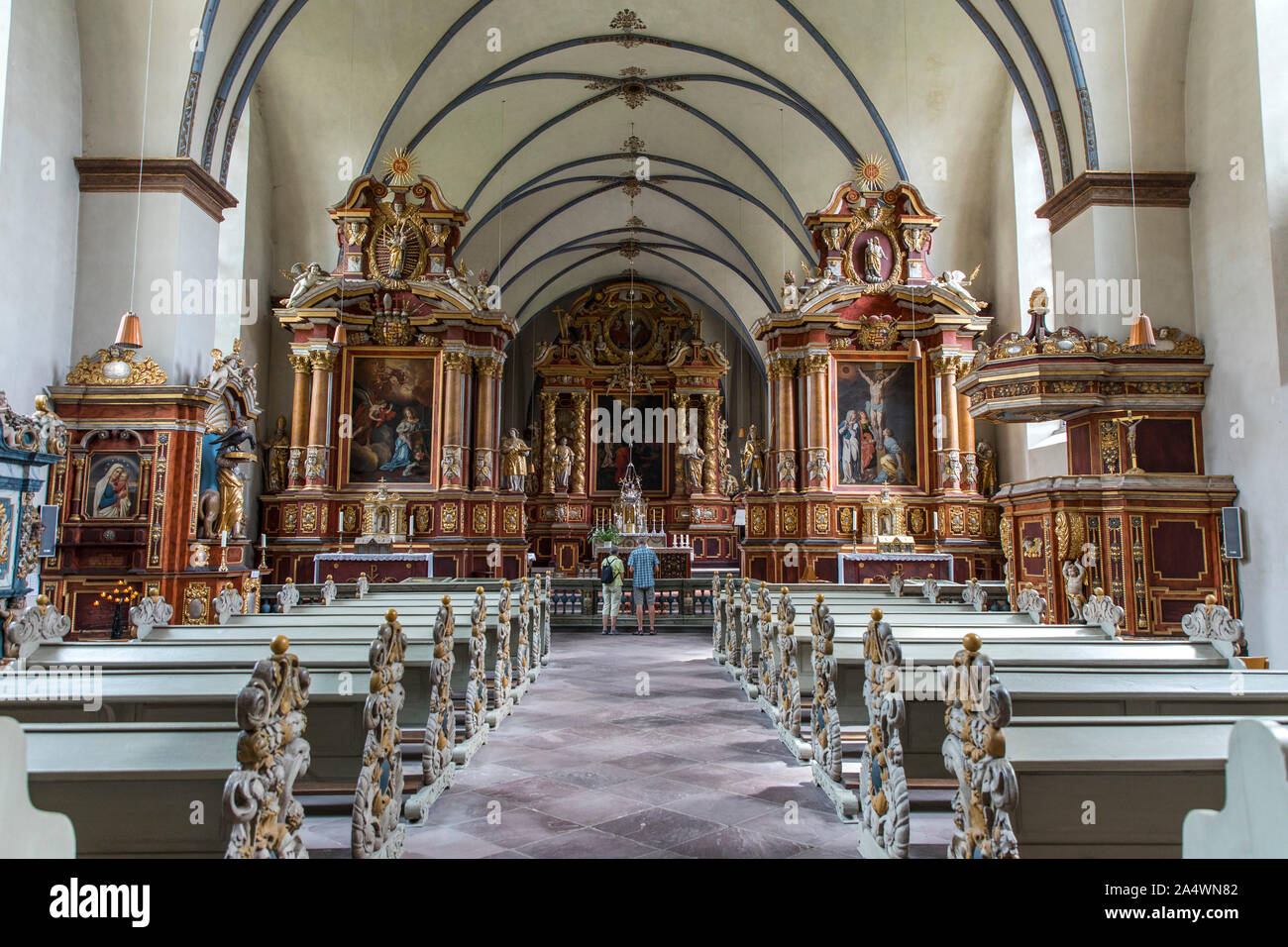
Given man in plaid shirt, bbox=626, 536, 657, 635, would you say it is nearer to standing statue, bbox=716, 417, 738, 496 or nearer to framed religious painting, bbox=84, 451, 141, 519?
framed religious painting, bbox=84, 451, 141, 519

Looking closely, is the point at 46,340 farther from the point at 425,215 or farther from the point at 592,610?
the point at 592,610

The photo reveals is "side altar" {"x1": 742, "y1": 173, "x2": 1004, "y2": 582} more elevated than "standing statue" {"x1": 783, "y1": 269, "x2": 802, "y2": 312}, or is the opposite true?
"standing statue" {"x1": 783, "y1": 269, "x2": 802, "y2": 312}

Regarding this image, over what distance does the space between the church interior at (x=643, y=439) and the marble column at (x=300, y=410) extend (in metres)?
0.10

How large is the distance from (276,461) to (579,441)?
9922 mm

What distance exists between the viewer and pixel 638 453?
967 inches

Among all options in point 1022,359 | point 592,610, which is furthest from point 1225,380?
point 592,610

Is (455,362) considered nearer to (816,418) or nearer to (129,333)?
(816,418)

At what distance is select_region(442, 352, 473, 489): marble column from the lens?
1581 centimetres

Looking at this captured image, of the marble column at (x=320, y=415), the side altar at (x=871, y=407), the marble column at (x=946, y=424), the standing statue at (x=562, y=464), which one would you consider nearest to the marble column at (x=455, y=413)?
the marble column at (x=320, y=415)

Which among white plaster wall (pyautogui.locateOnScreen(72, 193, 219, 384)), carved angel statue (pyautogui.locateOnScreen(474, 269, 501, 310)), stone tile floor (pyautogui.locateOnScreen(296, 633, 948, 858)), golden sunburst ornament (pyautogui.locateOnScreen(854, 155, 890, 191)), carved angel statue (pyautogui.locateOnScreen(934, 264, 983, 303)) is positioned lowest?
stone tile floor (pyautogui.locateOnScreen(296, 633, 948, 858))

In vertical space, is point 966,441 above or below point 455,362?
below

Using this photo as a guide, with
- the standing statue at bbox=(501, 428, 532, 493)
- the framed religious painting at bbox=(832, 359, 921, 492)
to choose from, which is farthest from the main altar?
the framed religious painting at bbox=(832, 359, 921, 492)

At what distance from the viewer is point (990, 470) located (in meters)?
15.6

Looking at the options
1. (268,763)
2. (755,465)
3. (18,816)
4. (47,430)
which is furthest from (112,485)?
(755,465)
